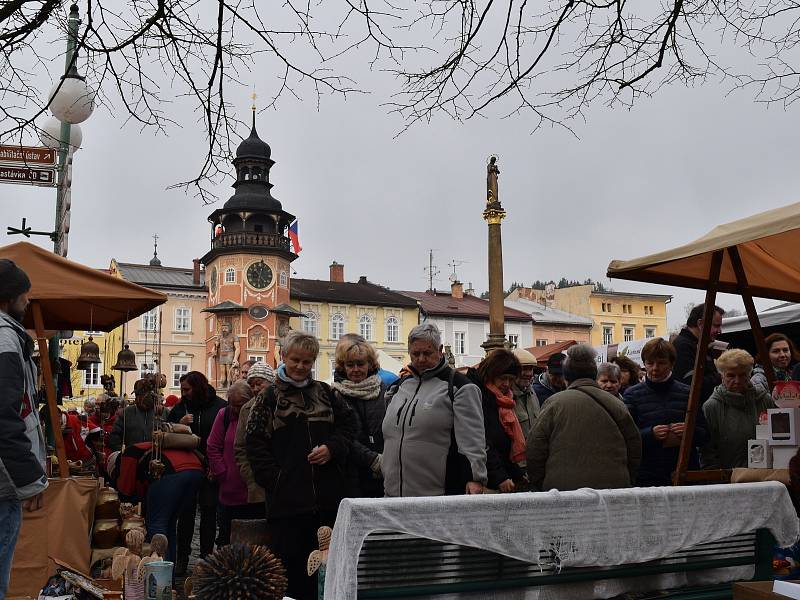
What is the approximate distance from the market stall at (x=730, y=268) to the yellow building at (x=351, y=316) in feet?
178

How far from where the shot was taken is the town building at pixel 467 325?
205 ft

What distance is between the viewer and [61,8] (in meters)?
4.36

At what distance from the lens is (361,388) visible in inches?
223

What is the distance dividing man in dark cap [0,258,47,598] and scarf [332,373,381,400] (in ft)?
6.83

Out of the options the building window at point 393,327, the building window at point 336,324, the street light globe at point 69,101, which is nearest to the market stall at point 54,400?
the street light globe at point 69,101

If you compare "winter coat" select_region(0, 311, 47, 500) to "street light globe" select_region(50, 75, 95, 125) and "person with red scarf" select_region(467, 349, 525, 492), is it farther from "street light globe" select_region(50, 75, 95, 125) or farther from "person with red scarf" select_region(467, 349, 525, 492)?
"street light globe" select_region(50, 75, 95, 125)

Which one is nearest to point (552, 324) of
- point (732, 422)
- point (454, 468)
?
point (732, 422)

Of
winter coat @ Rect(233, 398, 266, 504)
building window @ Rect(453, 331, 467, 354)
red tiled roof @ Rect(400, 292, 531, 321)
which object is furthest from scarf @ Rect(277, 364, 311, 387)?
building window @ Rect(453, 331, 467, 354)

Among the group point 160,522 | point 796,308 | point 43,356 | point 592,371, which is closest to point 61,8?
point 43,356

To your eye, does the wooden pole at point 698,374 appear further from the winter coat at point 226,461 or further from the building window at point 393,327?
the building window at point 393,327

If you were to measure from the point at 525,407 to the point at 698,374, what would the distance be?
1.22 meters

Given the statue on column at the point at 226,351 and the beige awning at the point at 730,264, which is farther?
the statue on column at the point at 226,351

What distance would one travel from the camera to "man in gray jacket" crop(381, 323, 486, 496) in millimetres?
4723

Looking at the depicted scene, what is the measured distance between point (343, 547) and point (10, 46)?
290 centimetres
